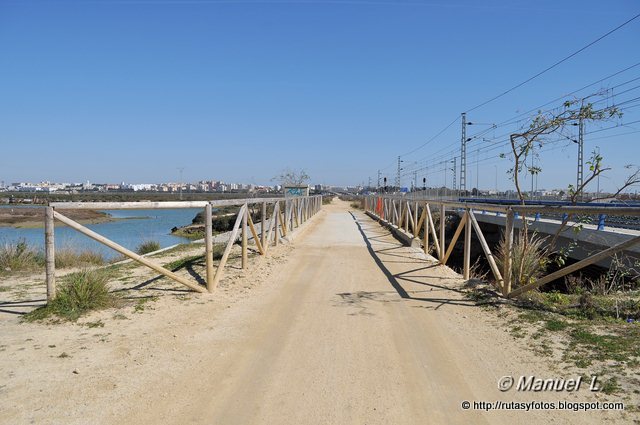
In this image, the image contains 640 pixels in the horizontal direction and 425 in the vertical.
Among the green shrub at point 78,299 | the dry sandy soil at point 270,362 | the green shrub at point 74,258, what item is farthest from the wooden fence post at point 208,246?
the green shrub at point 74,258

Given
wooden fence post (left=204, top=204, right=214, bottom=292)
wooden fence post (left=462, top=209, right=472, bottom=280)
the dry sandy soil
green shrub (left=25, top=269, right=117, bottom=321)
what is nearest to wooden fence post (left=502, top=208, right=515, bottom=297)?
the dry sandy soil

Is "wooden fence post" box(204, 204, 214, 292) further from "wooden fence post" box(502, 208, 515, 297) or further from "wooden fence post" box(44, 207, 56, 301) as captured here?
"wooden fence post" box(502, 208, 515, 297)

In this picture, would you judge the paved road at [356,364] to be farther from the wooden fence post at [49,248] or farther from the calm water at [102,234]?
the calm water at [102,234]

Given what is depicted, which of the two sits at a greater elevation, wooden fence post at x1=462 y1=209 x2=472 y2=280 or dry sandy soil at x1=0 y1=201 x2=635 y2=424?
wooden fence post at x1=462 y1=209 x2=472 y2=280

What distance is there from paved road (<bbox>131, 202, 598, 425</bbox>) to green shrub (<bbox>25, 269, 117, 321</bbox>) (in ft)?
6.23

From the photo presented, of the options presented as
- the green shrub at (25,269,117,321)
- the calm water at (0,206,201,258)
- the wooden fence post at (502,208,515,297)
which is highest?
the wooden fence post at (502,208,515,297)

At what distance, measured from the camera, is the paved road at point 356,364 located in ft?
12.4

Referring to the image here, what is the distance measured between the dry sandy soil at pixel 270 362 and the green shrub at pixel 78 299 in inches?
8.0

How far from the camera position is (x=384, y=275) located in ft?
32.3

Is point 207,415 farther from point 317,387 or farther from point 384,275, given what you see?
point 384,275

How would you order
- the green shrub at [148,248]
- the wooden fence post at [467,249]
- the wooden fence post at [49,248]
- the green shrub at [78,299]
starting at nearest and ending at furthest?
the green shrub at [78,299]
the wooden fence post at [49,248]
the wooden fence post at [467,249]
the green shrub at [148,248]

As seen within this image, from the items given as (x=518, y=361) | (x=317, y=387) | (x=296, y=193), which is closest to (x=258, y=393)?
(x=317, y=387)

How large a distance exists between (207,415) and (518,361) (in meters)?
3.01

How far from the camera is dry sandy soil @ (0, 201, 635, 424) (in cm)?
378
